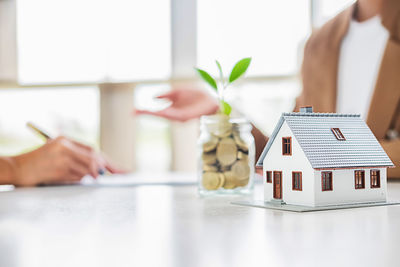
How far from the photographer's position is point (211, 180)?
3.12 feet

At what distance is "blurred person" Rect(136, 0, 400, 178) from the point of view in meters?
1.37

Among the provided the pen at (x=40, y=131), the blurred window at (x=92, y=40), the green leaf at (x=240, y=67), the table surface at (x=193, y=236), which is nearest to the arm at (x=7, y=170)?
the pen at (x=40, y=131)

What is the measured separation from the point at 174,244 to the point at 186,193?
58cm

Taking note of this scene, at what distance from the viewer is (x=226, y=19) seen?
360 cm

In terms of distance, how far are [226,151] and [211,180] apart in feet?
0.21

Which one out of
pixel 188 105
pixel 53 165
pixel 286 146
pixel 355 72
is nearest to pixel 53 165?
pixel 53 165

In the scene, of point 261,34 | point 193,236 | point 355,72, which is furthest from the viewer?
point 261,34

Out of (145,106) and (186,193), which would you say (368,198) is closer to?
(186,193)

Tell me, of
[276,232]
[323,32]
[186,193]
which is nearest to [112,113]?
[323,32]

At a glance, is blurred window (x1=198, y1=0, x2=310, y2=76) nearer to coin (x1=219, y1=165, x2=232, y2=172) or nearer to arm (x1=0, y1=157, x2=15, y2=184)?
arm (x1=0, y1=157, x2=15, y2=184)

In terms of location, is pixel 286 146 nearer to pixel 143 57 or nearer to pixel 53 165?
pixel 53 165

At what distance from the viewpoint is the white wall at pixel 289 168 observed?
726mm

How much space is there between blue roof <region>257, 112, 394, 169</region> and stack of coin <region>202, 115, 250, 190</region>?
0.39 ft

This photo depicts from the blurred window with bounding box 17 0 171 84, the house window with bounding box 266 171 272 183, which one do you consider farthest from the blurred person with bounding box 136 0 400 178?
the blurred window with bounding box 17 0 171 84
